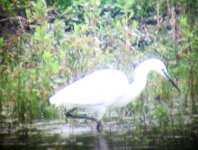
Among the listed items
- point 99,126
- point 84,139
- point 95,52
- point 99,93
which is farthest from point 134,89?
point 95,52

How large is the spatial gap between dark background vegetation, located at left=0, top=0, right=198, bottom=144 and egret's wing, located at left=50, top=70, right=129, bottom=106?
0.35m

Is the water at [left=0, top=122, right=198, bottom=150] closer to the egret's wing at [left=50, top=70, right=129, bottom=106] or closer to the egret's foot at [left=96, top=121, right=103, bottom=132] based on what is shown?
the egret's foot at [left=96, top=121, right=103, bottom=132]

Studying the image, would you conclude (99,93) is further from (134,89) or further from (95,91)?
(134,89)

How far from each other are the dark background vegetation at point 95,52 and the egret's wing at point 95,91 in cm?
35

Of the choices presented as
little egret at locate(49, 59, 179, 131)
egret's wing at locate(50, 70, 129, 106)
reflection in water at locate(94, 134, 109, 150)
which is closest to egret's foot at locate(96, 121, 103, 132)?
little egret at locate(49, 59, 179, 131)

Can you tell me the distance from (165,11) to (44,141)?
3.51m

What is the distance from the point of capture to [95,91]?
520 centimetres

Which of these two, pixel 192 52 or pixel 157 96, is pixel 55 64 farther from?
pixel 192 52

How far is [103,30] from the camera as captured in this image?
709 centimetres

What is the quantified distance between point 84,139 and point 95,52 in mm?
2160

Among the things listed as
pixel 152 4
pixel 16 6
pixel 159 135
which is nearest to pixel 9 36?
pixel 16 6

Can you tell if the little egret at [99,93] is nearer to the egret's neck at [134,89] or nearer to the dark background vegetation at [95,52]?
the egret's neck at [134,89]

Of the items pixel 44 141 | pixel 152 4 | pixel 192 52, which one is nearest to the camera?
pixel 44 141

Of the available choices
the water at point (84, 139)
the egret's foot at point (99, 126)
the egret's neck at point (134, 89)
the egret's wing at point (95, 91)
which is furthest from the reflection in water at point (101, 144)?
the egret's neck at point (134, 89)
